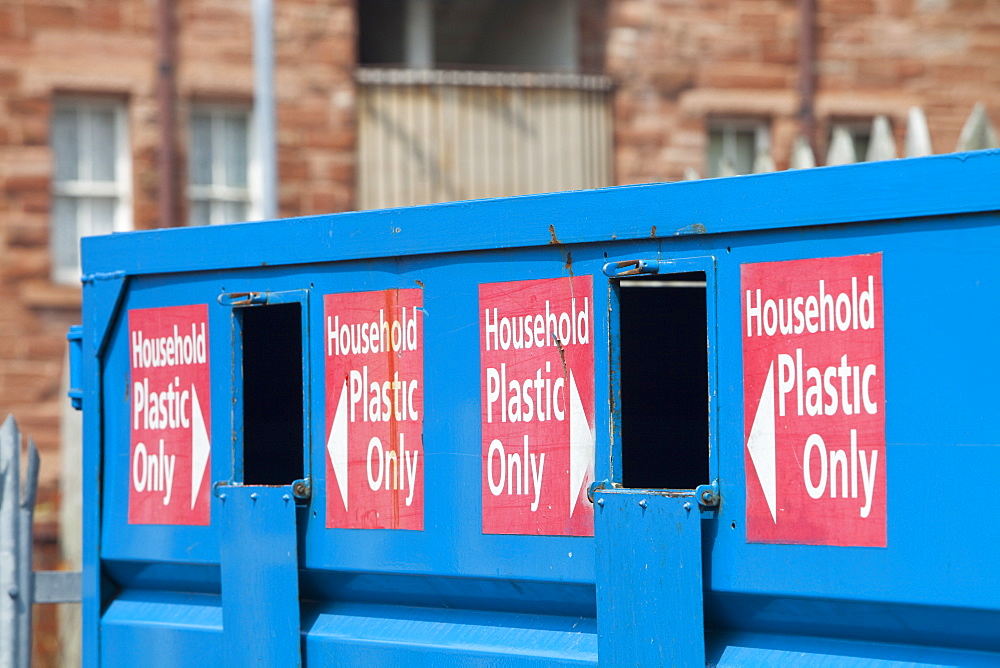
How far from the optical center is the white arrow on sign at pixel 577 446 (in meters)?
3.30

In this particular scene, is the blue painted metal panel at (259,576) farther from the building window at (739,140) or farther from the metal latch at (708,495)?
the building window at (739,140)

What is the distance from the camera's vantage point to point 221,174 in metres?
13.7

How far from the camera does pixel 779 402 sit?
3037mm

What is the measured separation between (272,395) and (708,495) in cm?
162

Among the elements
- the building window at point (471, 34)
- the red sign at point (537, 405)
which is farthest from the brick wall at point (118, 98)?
the red sign at point (537, 405)

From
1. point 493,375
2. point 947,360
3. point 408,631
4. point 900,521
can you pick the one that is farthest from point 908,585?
point 408,631

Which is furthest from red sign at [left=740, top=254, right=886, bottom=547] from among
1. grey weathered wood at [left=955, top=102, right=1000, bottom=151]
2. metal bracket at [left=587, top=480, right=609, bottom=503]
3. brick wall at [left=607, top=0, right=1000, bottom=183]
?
brick wall at [left=607, top=0, right=1000, bottom=183]

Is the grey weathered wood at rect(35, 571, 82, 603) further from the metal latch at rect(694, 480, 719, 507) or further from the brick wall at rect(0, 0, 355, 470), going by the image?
the brick wall at rect(0, 0, 355, 470)

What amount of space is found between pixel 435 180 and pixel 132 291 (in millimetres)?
9952

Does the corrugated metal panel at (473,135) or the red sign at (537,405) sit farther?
the corrugated metal panel at (473,135)

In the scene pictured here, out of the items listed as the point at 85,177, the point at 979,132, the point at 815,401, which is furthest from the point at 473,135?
the point at 815,401

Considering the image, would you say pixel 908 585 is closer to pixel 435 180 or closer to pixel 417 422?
pixel 417 422

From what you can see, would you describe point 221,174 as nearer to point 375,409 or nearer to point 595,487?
point 375,409

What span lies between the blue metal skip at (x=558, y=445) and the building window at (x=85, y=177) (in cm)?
912
